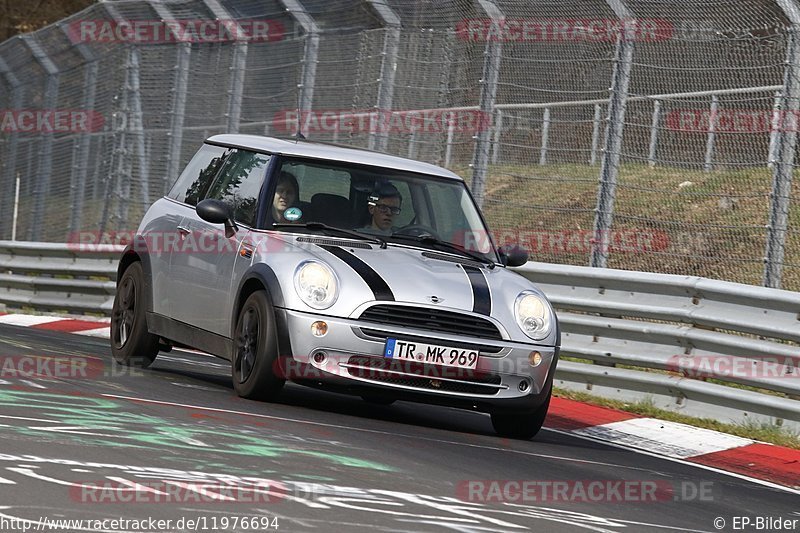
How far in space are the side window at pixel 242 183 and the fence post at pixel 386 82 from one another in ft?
16.1

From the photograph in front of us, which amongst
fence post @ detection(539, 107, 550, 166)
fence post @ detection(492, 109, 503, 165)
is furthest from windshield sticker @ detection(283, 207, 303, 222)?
fence post @ detection(492, 109, 503, 165)

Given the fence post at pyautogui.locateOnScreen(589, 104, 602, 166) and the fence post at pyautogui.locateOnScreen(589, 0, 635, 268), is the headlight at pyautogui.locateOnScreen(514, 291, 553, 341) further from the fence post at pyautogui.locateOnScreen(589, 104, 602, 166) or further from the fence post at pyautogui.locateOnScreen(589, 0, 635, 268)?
the fence post at pyautogui.locateOnScreen(589, 104, 602, 166)

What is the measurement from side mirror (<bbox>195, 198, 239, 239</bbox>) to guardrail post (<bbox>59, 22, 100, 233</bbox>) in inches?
439

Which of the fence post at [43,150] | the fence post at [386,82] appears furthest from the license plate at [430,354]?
the fence post at [43,150]

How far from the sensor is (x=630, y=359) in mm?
10992

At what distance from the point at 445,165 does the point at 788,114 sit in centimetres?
401

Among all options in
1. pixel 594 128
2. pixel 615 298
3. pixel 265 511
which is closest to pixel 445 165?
pixel 594 128

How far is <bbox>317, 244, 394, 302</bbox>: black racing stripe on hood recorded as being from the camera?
816cm

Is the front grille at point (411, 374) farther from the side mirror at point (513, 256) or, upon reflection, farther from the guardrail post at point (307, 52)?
the guardrail post at point (307, 52)

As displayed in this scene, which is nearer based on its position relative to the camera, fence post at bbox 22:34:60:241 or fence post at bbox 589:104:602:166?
fence post at bbox 589:104:602:166

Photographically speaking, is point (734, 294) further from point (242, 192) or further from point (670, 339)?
point (242, 192)

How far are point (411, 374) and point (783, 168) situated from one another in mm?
3685

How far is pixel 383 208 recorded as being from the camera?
9.24 m

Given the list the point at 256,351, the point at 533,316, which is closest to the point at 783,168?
the point at 533,316
